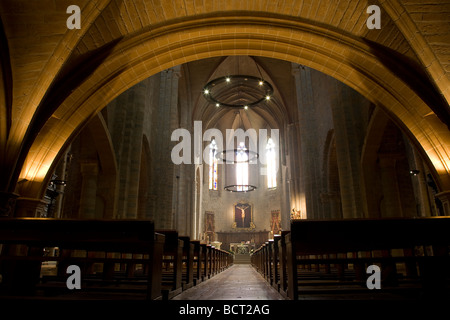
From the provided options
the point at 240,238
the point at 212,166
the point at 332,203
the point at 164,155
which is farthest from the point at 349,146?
the point at 212,166

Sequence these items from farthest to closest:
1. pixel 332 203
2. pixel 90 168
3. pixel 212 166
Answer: pixel 212 166
pixel 332 203
pixel 90 168

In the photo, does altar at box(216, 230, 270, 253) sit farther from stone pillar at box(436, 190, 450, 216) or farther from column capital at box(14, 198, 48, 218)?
column capital at box(14, 198, 48, 218)

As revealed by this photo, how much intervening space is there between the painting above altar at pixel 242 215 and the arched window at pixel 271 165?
264cm

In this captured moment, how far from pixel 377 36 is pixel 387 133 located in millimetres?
3540

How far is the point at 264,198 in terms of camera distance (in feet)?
93.5

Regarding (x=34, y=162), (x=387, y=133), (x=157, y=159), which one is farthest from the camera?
(x=157, y=159)

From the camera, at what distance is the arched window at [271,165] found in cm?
2794

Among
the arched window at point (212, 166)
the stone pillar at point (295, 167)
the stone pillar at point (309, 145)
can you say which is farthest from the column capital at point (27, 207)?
the arched window at point (212, 166)

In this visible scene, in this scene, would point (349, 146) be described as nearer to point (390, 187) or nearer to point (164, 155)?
point (390, 187)

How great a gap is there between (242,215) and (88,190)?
21.2 m

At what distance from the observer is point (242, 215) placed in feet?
94.2

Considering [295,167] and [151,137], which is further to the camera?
[295,167]
